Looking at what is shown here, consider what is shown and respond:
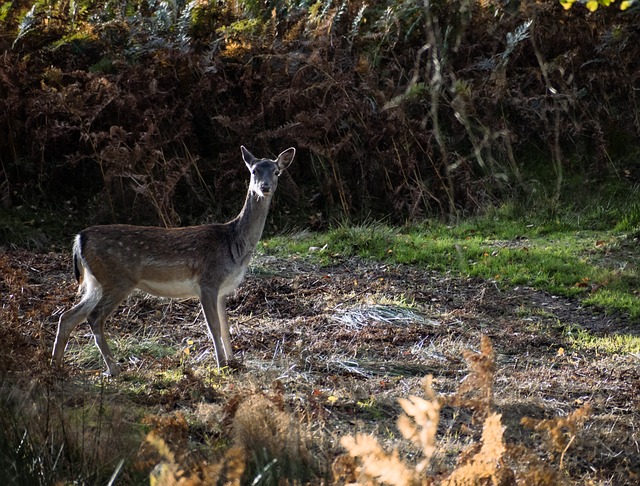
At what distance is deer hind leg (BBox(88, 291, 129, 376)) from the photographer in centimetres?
667

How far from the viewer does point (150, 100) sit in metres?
11.4

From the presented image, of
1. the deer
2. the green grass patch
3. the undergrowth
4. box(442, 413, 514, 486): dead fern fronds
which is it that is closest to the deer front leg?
the deer

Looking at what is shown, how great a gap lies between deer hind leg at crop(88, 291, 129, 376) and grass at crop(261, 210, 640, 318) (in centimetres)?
302

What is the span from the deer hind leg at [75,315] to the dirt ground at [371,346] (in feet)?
0.41

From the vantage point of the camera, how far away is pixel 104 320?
6.88 metres

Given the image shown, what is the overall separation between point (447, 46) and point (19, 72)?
521 cm

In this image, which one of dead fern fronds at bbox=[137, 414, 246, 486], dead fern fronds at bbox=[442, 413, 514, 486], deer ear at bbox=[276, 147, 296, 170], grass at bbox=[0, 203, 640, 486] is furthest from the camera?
deer ear at bbox=[276, 147, 296, 170]

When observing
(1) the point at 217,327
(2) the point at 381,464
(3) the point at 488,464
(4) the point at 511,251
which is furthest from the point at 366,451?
(4) the point at 511,251

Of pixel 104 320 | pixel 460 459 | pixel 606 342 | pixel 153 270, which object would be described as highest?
pixel 153 270

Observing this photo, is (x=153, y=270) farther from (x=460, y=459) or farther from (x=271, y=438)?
(x=460, y=459)

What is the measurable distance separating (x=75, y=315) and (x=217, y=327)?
39.6 inches

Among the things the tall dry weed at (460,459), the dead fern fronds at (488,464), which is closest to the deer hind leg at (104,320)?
the tall dry weed at (460,459)

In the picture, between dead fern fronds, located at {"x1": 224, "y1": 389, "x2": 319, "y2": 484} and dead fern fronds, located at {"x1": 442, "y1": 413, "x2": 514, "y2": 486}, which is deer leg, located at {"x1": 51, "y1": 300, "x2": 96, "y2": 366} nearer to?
dead fern fronds, located at {"x1": 224, "y1": 389, "x2": 319, "y2": 484}

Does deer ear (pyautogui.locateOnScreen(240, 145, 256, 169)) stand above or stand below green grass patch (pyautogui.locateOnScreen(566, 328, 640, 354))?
above
